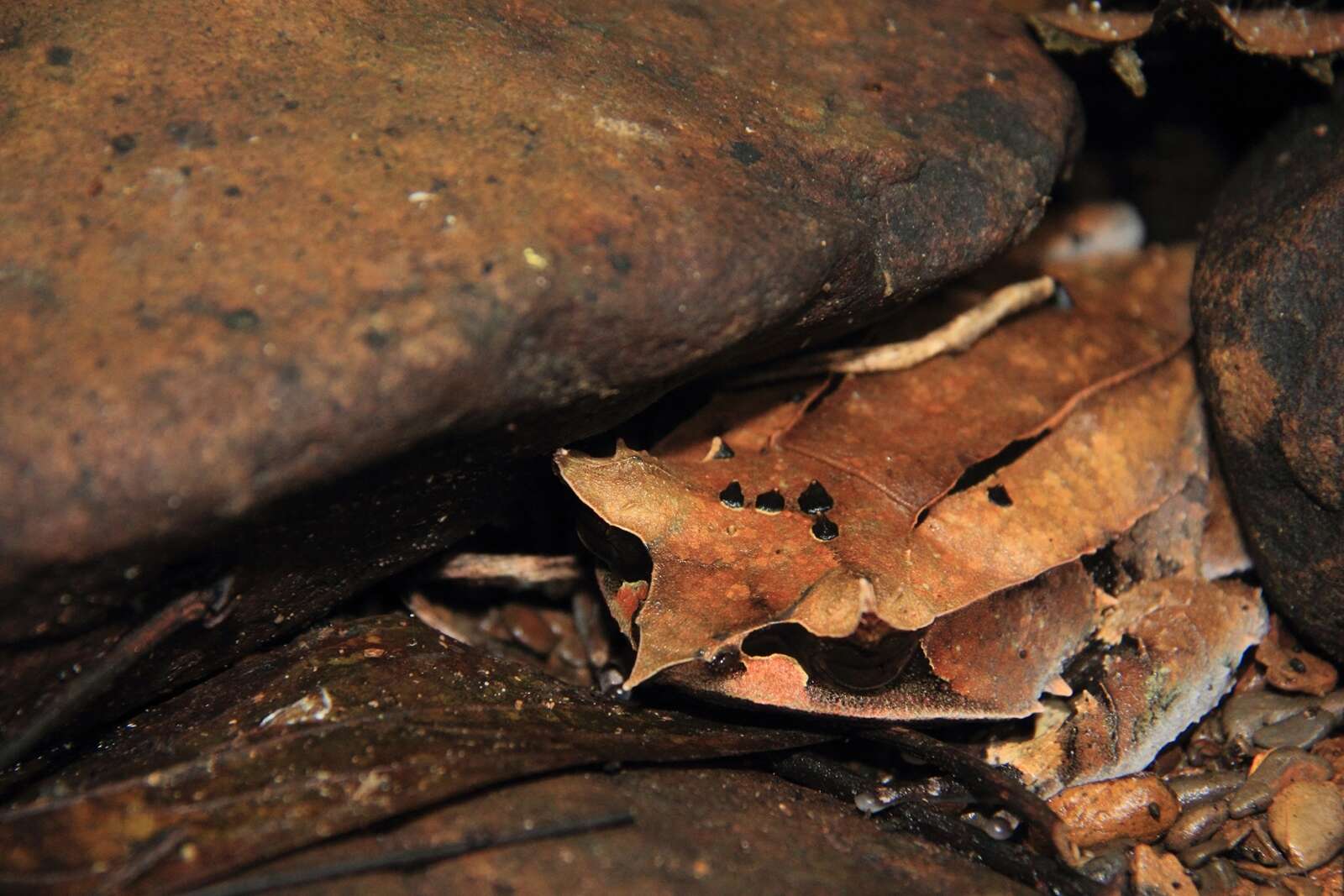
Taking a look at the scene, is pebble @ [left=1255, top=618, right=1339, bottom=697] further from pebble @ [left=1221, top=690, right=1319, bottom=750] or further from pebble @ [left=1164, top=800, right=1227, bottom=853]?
pebble @ [left=1164, top=800, right=1227, bottom=853]

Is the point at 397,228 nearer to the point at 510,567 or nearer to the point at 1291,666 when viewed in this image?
the point at 510,567

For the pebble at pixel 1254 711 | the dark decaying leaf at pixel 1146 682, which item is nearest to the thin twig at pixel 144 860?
the dark decaying leaf at pixel 1146 682

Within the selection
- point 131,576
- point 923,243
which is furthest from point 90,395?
point 923,243

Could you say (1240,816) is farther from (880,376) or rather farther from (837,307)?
(837,307)

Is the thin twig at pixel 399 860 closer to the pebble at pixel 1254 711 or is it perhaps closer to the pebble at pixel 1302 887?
the pebble at pixel 1302 887

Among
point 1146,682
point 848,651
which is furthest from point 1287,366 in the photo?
point 848,651

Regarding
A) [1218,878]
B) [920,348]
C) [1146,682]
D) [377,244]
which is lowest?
[1218,878]

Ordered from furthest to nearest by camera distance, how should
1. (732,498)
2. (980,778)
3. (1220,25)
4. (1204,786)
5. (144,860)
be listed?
(1220,25)
(1204,786)
(980,778)
(732,498)
(144,860)
